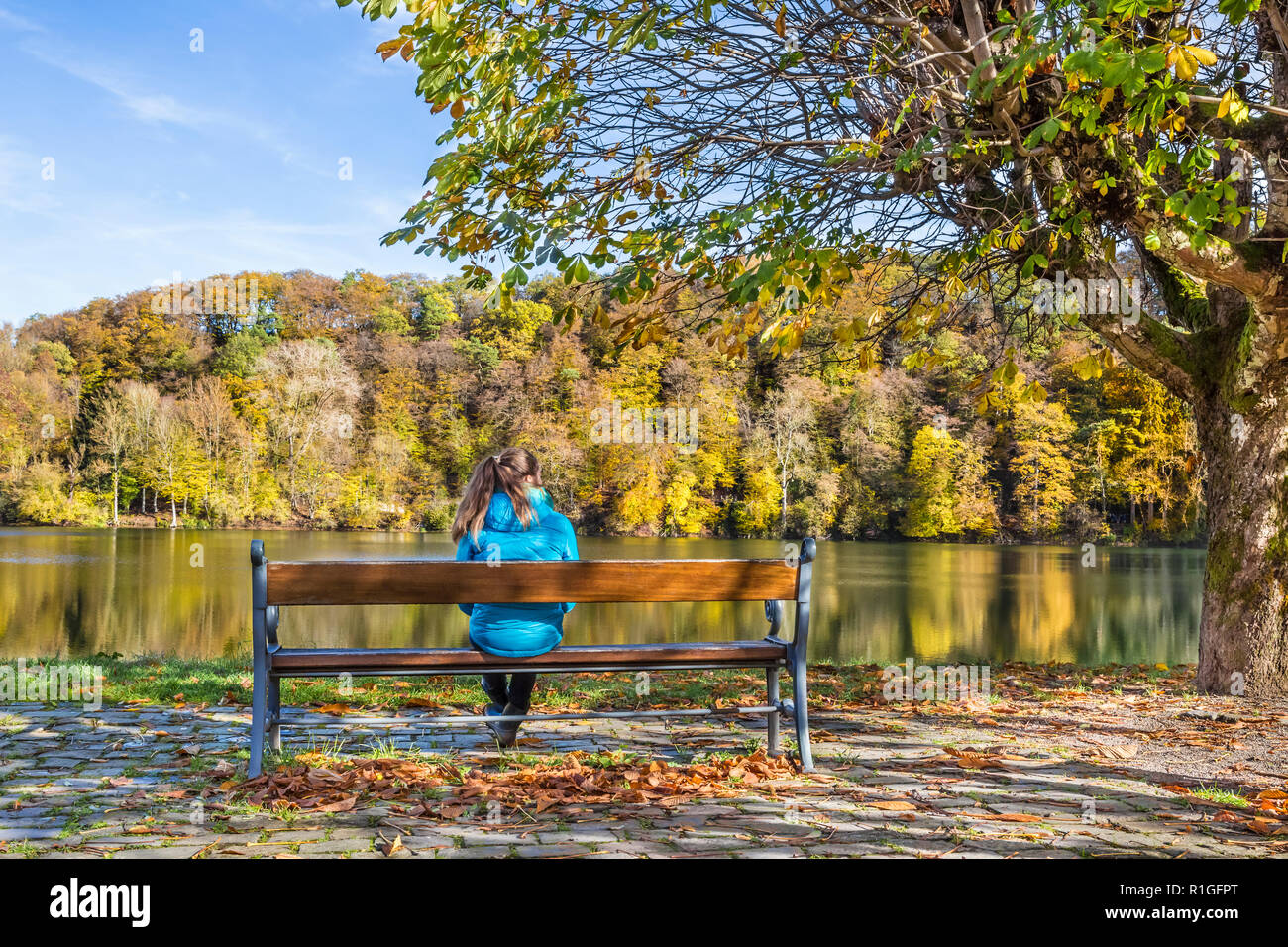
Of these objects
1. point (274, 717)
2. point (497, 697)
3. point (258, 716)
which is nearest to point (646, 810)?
point (497, 697)

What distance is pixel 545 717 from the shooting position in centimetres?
429

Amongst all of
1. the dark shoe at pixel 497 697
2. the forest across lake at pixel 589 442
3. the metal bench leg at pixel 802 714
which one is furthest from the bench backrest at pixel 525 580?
the forest across lake at pixel 589 442

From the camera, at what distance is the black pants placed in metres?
4.74

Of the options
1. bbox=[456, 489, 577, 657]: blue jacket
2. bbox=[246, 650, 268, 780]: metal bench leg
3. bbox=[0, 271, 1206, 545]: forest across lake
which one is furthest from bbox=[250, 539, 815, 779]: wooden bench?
bbox=[0, 271, 1206, 545]: forest across lake

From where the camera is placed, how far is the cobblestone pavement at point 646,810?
10.5 feet

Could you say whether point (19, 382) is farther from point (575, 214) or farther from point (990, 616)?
point (575, 214)

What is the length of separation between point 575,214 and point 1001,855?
171 inches

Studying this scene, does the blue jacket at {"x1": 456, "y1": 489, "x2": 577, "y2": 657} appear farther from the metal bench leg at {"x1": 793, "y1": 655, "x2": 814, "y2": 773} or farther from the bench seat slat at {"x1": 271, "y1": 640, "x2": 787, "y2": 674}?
the metal bench leg at {"x1": 793, "y1": 655, "x2": 814, "y2": 773}

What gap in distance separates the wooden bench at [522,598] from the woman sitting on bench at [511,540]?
0.70 ft

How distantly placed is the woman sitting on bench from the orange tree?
1332mm

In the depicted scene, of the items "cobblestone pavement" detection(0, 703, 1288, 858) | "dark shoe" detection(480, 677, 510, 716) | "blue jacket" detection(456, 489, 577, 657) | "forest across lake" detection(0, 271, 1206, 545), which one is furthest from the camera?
"forest across lake" detection(0, 271, 1206, 545)

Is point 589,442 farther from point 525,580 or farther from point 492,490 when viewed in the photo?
point 525,580

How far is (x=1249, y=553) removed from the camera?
6.86m

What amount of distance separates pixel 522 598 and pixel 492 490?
743 mm
